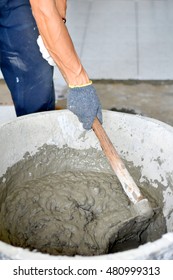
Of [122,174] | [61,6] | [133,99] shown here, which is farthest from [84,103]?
[133,99]

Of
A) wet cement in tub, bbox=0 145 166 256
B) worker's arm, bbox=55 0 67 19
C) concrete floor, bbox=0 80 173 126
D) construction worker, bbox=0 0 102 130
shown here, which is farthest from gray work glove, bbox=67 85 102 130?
concrete floor, bbox=0 80 173 126

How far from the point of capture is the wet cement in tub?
142 centimetres

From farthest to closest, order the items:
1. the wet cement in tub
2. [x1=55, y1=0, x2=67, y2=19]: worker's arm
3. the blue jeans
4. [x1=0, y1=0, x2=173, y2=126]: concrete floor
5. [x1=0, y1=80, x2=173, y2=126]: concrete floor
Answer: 1. [x1=0, y1=0, x2=173, y2=126]: concrete floor
2. [x1=0, y1=80, x2=173, y2=126]: concrete floor
3. the blue jeans
4. [x1=55, y1=0, x2=67, y2=19]: worker's arm
5. the wet cement in tub

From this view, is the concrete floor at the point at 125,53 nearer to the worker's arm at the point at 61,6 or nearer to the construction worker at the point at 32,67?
the construction worker at the point at 32,67

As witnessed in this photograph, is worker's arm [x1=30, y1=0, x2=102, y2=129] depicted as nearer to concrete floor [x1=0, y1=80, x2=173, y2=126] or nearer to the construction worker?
the construction worker

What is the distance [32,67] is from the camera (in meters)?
1.87

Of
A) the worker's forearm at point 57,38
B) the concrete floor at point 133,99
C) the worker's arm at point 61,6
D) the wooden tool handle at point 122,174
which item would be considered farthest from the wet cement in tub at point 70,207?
the concrete floor at point 133,99

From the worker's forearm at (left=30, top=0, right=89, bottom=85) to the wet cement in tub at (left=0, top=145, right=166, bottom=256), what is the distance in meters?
0.35

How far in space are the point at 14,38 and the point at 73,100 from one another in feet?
1.70

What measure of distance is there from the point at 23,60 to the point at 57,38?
18.4 inches

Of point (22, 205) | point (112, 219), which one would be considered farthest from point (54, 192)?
point (112, 219)

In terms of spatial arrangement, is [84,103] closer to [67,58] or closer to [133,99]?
[67,58]

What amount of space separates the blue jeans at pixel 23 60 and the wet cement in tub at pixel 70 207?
32 centimetres
